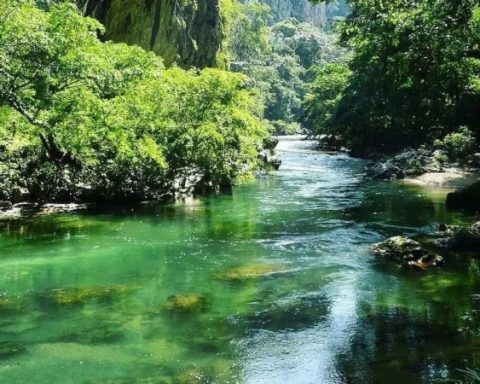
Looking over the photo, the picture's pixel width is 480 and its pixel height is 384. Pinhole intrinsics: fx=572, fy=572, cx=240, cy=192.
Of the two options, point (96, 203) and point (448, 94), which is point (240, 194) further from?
point (448, 94)

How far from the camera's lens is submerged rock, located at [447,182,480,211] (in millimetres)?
20766

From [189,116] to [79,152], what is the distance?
5688mm

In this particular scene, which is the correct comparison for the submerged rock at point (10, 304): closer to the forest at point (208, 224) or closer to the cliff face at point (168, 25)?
the forest at point (208, 224)

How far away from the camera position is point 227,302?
1096 cm

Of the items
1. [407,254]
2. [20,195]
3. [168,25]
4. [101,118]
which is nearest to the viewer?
[407,254]

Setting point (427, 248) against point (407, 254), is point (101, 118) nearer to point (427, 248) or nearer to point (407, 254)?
point (407, 254)

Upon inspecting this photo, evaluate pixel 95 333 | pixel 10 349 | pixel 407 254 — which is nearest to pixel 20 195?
pixel 95 333

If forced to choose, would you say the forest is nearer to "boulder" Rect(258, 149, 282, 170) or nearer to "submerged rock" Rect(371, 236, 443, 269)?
"submerged rock" Rect(371, 236, 443, 269)

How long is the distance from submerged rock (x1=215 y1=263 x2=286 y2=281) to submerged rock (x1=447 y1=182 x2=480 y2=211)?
412 inches

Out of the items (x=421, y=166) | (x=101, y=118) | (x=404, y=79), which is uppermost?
(x=404, y=79)

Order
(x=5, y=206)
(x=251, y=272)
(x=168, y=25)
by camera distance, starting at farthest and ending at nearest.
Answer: (x=168, y=25), (x=5, y=206), (x=251, y=272)

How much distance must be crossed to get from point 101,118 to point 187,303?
1044cm

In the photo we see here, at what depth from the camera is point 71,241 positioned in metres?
16.4

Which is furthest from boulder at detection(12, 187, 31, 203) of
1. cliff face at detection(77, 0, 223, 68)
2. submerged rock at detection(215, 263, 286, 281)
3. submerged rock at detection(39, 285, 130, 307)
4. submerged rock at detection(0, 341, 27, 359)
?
submerged rock at detection(0, 341, 27, 359)
